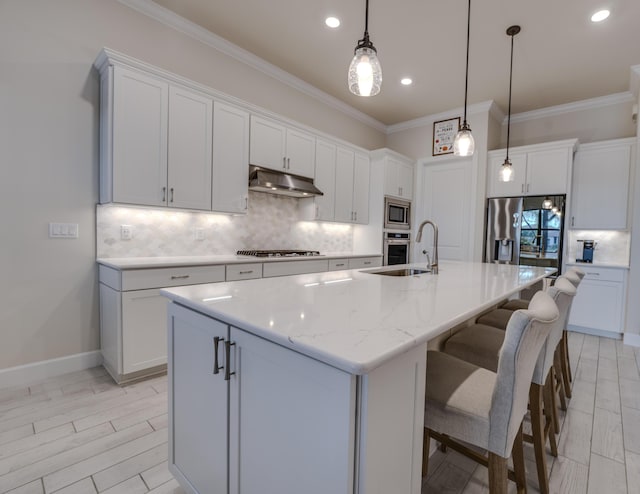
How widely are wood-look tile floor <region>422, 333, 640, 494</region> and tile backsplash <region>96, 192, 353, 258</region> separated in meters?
2.64

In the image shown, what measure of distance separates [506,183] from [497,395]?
435cm

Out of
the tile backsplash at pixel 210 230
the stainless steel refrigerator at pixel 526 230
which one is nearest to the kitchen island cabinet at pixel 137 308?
the tile backsplash at pixel 210 230

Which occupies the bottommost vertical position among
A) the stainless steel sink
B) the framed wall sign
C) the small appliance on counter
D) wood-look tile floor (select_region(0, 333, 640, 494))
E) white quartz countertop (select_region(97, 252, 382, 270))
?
wood-look tile floor (select_region(0, 333, 640, 494))

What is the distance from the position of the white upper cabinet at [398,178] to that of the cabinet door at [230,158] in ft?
7.52

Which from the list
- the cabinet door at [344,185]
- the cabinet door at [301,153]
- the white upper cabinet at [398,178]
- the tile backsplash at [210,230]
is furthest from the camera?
the white upper cabinet at [398,178]

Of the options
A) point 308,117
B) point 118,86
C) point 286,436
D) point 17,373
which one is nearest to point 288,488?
point 286,436

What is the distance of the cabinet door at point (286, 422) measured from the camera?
0.73 meters

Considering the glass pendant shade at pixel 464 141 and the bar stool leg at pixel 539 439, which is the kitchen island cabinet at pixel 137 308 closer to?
the glass pendant shade at pixel 464 141

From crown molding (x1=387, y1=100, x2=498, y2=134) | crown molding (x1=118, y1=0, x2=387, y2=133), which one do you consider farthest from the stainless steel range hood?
crown molding (x1=387, y1=100, x2=498, y2=134)

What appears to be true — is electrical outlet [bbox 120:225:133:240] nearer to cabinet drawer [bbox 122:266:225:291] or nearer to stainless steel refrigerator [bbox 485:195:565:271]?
cabinet drawer [bbox 122:266:225:291]

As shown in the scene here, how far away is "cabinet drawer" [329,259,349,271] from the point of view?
388 centimetres

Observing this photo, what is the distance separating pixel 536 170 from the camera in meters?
4.28

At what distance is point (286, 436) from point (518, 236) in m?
4.47

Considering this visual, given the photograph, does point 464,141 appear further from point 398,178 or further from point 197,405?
point 398,178
